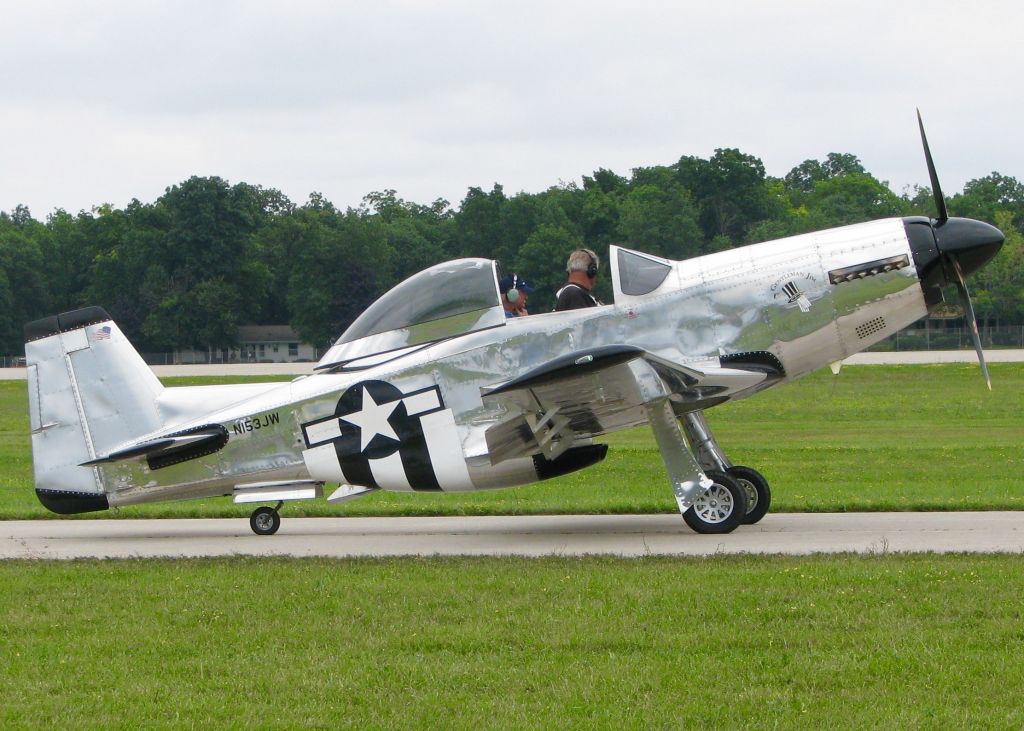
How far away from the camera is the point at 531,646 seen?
7.42 meters

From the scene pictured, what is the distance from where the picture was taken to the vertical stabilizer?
509 inches

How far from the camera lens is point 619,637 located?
7.51m

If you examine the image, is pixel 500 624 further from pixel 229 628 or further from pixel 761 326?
pixel 761 326

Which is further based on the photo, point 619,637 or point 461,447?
point 461,447

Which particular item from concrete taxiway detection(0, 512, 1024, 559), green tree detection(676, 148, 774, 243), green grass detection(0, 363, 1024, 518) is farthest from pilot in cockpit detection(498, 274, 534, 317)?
green tree detection(676, 148, 774, 243)

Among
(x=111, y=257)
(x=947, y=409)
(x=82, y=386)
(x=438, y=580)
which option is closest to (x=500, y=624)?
(x=438, y=580)

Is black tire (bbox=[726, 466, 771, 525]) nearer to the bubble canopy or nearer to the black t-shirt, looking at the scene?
the black t-shirt

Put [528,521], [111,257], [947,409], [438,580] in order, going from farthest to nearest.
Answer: [111,257] < [947,409] < [528,521] < [438,580]

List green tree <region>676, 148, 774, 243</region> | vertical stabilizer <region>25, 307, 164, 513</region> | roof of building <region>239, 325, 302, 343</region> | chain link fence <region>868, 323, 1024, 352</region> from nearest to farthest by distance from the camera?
vertical stabilizer <region>25, 307, 164, 513</region> → chain link fence <region>868, 323, 1024, 352</region> → green tree <region>676, 148, 774, 243</region> → roof of building <region>239, 325, 302, 343</region>

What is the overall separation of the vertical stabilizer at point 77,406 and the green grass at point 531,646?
2.82m

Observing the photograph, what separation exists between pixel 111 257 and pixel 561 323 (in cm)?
9404

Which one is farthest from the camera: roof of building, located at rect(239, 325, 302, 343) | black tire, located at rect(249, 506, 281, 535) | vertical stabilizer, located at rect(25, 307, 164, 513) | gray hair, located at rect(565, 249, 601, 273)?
roof of building, located at rect(239, 325, 302, 343)

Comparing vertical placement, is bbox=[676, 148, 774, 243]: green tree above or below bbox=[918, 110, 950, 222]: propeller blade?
above

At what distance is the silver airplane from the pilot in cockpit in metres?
0.35
